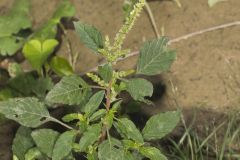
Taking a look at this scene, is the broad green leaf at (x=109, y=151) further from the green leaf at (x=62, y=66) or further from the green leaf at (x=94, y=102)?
the green leaf at (x=62, y=66)

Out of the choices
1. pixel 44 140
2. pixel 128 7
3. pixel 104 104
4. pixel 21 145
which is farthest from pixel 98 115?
pixel 128 7

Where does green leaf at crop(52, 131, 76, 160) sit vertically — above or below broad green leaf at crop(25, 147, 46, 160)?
above

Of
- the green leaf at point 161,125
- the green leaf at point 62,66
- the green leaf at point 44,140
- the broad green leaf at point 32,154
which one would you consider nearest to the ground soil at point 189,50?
the green leaf at point 62,66

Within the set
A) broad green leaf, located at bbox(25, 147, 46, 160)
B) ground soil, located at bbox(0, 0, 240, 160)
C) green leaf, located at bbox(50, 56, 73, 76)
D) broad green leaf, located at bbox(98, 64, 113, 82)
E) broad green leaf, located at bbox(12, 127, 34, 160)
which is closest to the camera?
broad green leaf, located at bbox(98, 64, 113, 82)

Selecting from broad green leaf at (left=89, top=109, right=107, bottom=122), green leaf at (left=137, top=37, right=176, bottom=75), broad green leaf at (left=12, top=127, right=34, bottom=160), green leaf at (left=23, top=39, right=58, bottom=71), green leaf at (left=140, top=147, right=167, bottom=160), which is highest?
green leaf at (left=137, top=37, right=176, bottom=75)

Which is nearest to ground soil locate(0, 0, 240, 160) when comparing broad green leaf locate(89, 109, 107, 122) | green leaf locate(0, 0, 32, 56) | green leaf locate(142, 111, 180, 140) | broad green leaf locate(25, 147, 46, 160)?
green leaf locate(0, 0, 32, 56)

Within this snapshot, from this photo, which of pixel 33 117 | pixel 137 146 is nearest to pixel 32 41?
pixel 33 117

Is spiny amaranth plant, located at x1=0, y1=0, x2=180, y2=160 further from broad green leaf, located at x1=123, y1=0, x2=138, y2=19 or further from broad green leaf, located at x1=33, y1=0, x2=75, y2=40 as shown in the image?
broad green leaf, located at x1=33, y1=0, x2=75, y2=40

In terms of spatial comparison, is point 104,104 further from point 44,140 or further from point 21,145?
point 21,145

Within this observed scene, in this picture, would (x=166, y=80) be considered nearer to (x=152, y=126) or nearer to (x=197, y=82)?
(x=197, y=82)
